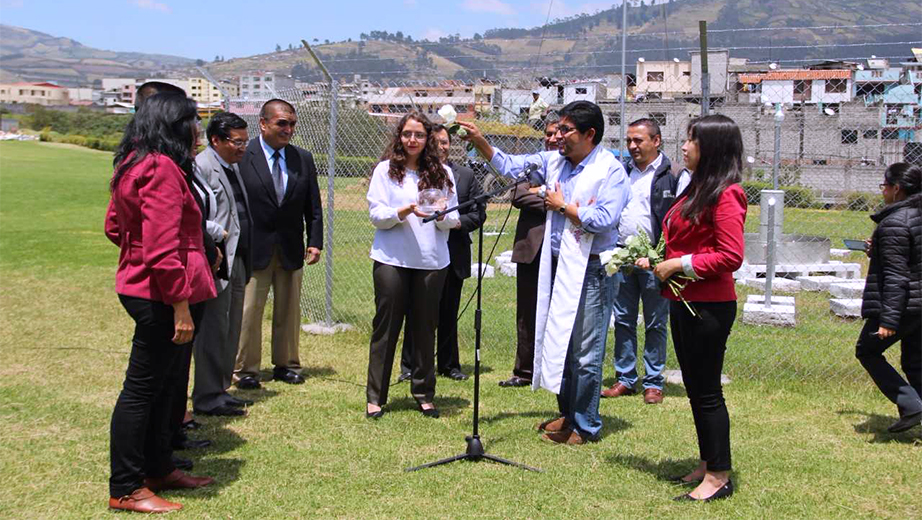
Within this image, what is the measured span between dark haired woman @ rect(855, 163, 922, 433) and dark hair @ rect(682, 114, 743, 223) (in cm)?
172

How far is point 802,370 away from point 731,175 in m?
3.49

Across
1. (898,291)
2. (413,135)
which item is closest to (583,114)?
(413,135)

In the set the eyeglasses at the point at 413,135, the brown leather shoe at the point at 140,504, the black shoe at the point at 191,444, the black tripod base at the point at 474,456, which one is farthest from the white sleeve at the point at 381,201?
the brown leather shoe at the point at 140,504

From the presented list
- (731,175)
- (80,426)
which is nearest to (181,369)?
(80,426)

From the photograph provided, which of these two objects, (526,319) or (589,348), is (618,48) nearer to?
(526,319)

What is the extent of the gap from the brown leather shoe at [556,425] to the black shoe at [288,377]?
7.85 feet

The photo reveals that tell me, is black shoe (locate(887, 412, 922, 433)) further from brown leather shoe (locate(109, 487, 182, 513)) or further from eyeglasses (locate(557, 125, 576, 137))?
brown leather shoe (locate(109, 487, 182, 513))

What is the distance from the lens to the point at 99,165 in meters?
49.2

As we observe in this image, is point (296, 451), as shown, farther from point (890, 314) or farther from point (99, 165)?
point (99, 165)

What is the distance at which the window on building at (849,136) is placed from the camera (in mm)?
7633

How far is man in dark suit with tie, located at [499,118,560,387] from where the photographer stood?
7.09 metres

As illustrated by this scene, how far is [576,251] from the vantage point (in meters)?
5.46

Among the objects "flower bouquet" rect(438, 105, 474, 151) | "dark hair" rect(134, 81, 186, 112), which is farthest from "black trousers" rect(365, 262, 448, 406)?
"dark hair" rect(134, 81, 186, 112)

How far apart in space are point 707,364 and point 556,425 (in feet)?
5.03
